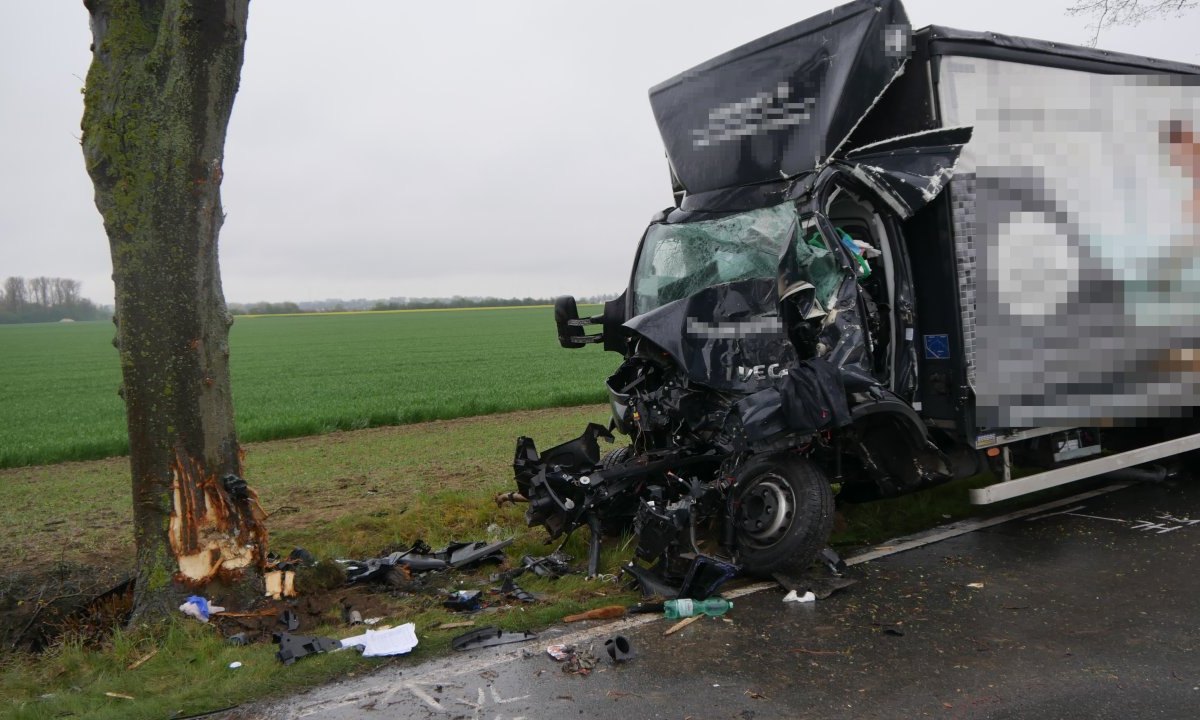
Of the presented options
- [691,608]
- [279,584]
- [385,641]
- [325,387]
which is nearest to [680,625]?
[691,608]

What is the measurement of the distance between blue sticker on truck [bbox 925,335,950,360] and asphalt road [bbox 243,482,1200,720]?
54.0 inches

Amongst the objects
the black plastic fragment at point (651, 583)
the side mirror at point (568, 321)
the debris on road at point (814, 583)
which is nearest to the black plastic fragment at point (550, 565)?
the black plastic fragment at point (651, 583)

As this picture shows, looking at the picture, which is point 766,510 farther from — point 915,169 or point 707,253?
point 915,169

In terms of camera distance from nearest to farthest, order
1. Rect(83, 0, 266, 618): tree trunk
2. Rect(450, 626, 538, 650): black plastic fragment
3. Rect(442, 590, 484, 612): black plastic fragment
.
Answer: Rect(450, 626, 538, 650): black plastic fragment
Rect(83, 0, 266, 618): tree trunk
Rect(442, 590, 484, 612): black plastic fragment

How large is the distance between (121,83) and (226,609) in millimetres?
2999

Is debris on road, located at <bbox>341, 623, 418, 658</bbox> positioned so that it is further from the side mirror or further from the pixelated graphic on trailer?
the pixelated graphic on trailer

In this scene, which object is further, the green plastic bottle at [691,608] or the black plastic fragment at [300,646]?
the green plastic bottle at [691,608]

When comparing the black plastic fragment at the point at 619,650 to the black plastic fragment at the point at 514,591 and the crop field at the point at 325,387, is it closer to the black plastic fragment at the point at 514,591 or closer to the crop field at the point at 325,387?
the black plastic fragment at the point at 514,591

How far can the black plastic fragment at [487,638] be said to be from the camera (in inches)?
178

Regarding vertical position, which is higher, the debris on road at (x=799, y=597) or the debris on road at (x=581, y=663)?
the debris on road at (x=581, y=663)

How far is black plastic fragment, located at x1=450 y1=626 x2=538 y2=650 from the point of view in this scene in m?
4.53

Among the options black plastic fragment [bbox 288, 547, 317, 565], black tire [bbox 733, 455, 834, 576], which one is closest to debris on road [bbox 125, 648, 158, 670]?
black plastic fragment [bbox 288, 547, 317, 565]

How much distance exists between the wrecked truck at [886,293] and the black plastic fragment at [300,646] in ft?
5.24

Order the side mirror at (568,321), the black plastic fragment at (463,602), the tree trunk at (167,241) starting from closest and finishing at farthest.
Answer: the tree trunk at (167,241) < the black plastic fragment at (463,602) < the side mirror at (568,321)
